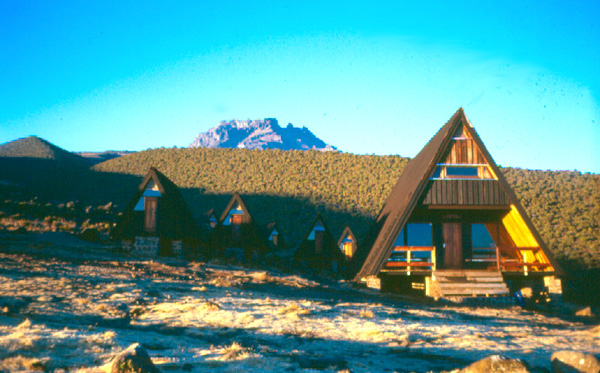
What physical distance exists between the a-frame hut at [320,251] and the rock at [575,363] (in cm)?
2731

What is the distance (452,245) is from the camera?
19125 mm

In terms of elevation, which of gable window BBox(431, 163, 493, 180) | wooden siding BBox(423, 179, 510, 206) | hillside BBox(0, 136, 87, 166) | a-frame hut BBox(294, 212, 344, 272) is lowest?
a-frame hut BBox(294, 212, 344, 272)

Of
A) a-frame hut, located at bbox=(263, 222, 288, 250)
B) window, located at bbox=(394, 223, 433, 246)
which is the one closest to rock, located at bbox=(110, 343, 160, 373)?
window, located at bbox=(394, 223, 433, 246)

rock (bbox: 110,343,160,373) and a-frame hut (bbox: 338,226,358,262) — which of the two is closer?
rock (bbox: 110,343,160,373)

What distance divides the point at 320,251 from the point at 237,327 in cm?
2507

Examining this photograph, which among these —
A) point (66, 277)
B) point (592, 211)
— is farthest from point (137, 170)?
point (592, 211)

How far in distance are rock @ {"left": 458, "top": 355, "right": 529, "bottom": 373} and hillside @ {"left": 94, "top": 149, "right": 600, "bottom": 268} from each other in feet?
127

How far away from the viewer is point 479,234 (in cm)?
2047

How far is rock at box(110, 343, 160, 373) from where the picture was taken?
4.95 m

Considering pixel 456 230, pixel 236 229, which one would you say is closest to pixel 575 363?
pixel 456 230

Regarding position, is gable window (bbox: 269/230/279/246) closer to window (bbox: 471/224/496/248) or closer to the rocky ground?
window (bbox: 471/224/496/248)

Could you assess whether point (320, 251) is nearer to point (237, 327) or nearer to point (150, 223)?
point (150, 223)

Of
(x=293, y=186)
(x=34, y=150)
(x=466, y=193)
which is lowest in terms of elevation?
(x=466, y=193)

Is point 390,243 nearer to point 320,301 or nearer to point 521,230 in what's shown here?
point 320,301
